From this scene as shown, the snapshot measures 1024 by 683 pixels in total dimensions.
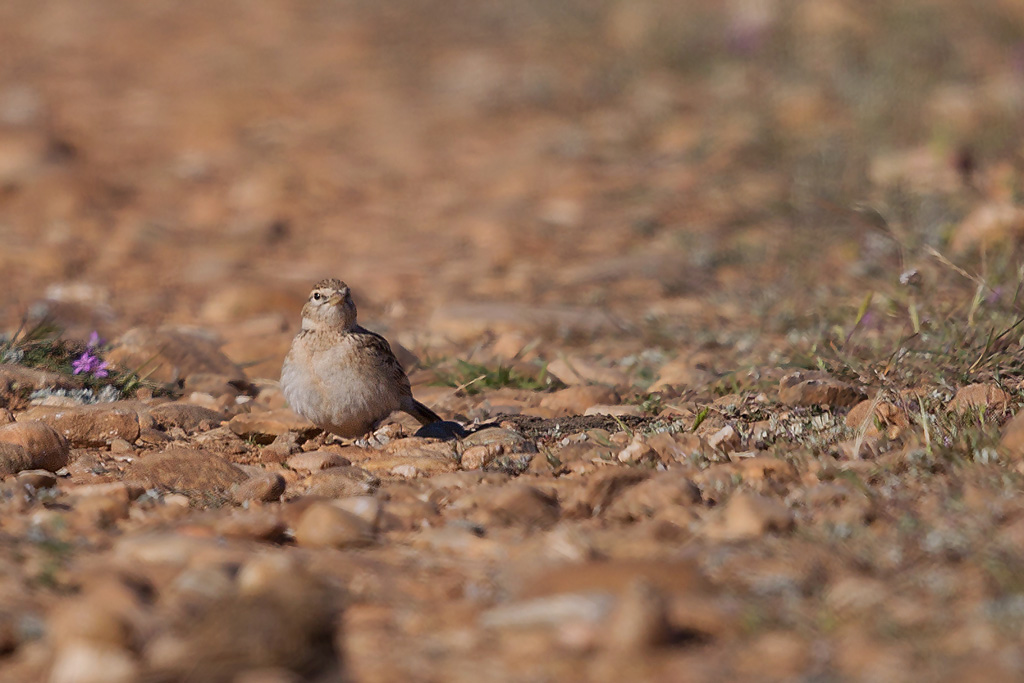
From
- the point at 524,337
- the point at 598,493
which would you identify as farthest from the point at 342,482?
the point at 524,337

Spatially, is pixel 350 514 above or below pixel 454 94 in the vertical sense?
below

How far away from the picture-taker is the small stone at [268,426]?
18.7 ft

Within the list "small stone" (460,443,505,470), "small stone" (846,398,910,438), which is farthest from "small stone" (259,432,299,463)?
"small stone" (846,398,910,438)

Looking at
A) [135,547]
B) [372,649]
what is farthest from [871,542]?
[135,547]

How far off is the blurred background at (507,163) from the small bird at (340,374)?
139 cm

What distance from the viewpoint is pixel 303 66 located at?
1510 centimetres

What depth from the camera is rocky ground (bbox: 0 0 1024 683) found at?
10.2ft

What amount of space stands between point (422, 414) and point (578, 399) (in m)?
0.79

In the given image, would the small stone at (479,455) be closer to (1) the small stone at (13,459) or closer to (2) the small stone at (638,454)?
(2) the small stone at (638,454)

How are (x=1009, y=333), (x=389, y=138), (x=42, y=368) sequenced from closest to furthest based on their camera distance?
1. (x=1009, y=333)
2. (x=42, y=368)
3. (x=389, y=138)

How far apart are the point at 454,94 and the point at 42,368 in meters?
8.47

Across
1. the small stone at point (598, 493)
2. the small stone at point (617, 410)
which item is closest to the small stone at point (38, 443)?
the small stone at point (598, 493)

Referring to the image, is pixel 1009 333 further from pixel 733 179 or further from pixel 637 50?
pixel 637 50

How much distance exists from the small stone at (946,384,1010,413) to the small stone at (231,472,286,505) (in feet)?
8.81
